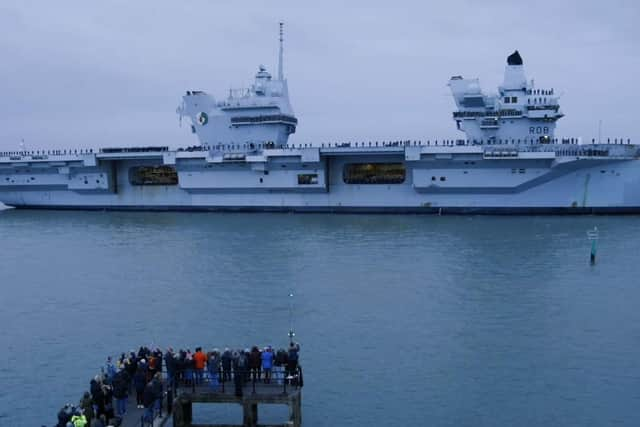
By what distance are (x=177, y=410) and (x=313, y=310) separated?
6.25m

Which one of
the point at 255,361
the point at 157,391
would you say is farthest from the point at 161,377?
the point at 255,361

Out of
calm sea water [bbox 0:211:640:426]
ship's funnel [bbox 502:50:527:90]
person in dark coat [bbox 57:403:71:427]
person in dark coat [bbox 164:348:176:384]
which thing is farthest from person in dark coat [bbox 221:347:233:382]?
ship's funnel [bbox 502:50:527:90]

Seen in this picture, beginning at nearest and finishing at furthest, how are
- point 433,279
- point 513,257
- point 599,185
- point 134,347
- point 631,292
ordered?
point 134,347
point 631,292
point 433,279
point 513,257
point 599,185

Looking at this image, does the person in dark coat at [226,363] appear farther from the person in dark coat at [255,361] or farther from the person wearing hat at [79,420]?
the person wearing hat at [79,420]

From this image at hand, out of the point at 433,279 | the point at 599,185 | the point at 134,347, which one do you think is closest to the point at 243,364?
the point at 134,347

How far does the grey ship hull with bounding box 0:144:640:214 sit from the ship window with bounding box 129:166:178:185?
1.27ft

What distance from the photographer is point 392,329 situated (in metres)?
13.9

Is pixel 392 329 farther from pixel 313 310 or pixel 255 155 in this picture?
pixel 255 155

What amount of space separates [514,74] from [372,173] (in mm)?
9168

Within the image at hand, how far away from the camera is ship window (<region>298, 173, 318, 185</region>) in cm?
3569

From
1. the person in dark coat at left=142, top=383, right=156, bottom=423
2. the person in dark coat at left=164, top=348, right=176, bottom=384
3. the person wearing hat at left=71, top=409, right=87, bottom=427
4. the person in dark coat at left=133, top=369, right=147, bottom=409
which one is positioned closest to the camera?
the person wearing hat at left=71, top=409, right=87, bottom=427

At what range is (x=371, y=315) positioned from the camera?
1498 cm

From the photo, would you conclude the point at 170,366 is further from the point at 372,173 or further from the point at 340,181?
the point at 372,173

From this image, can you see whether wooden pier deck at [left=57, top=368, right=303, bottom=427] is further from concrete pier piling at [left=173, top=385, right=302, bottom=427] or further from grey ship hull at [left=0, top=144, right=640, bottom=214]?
grey ship hull at [left=0, top=144, right=640, bottom=214]
